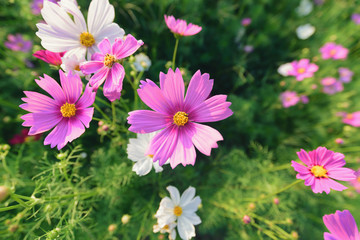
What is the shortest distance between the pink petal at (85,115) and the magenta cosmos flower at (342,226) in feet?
3.07

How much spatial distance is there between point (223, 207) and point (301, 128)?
1.14 m

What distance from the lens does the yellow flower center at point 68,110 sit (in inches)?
31.2

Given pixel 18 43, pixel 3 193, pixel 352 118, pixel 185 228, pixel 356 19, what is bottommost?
pixel 3 193

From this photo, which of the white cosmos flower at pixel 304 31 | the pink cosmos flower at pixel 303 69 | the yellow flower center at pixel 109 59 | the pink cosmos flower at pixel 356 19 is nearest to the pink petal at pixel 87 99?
the yellow flower center at pixel 109 59

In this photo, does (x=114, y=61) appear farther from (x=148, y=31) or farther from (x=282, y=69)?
(x=282, y=69)

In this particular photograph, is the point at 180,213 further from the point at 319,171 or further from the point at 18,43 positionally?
the point at 18,43

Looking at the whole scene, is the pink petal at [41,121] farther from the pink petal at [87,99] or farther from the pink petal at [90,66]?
the pink petal at [90,66]

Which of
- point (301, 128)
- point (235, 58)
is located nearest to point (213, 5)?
point (235, 58)

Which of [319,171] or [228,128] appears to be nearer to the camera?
[319,171]

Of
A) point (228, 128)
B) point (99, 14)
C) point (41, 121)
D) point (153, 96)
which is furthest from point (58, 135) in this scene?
point (228, 128)

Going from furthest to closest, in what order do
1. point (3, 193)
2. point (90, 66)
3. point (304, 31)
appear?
point (304, 31)
point (90, 66)
point (3, 193)

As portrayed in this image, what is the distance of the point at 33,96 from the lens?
0.75 meters

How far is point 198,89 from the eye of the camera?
0.75m

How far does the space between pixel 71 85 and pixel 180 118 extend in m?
0.43
